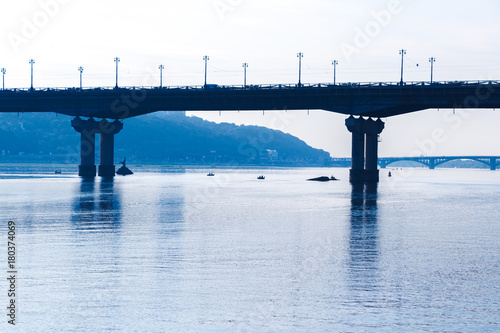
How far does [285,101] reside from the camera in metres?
150

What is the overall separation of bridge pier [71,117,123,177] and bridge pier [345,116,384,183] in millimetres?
59419

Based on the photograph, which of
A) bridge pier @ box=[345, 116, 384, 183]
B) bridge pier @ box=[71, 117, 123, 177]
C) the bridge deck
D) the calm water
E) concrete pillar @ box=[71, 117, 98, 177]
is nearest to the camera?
the calm water

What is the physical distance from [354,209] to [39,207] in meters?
29.4

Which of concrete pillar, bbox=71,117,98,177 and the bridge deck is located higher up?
the bridge deck

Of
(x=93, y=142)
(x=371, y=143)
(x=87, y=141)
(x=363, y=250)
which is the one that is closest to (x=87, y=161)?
(x=93, y=142)

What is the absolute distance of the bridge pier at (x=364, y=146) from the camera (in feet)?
497

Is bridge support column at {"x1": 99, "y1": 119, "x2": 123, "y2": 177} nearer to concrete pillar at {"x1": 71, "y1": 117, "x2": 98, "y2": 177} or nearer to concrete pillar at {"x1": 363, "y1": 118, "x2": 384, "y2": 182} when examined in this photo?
concrete pillar at {"x1": 71, "y1": 117, "x2": 98, "y2": 177}

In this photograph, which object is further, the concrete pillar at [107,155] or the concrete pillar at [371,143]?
the concrete pillar at [107,155]

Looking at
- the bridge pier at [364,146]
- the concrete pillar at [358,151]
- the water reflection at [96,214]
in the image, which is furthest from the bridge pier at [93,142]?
the water reflection at [96,214]

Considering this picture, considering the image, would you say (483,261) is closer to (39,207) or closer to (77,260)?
(77,260)

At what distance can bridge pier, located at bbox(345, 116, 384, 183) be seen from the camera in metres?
152

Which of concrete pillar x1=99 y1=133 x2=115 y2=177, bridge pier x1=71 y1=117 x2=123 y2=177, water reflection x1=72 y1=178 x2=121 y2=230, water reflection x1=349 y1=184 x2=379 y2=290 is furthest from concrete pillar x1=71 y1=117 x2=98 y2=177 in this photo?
water reflection x1=349 y1=184 x2=379 y2=290

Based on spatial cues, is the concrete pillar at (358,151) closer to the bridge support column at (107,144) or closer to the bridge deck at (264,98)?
the bridge deck at (264,98)

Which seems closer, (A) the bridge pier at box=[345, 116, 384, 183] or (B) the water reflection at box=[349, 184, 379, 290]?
(B) the water reflection at box=[349, 184, 379, 290]
